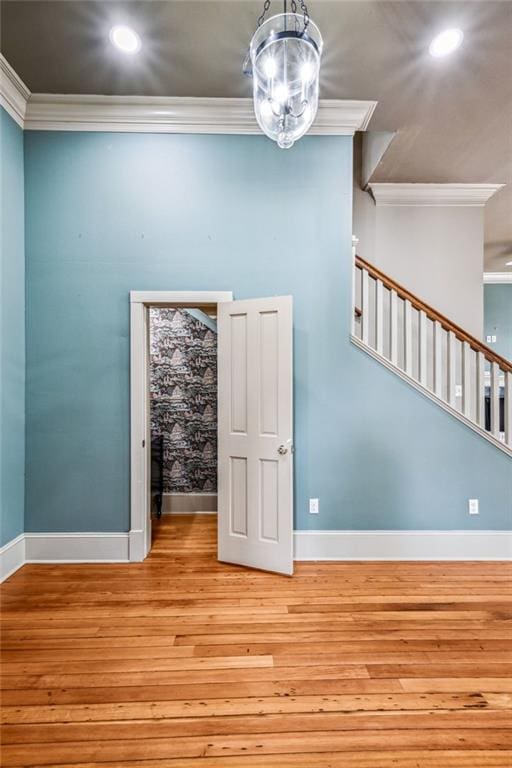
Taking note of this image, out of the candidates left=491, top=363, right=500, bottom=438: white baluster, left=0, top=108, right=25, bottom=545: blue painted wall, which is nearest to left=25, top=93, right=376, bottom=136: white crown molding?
left=0, top=108, right=25, bottom=545: blue painted wall

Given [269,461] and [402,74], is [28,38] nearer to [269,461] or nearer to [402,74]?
[402,74]

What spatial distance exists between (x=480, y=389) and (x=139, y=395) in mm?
2875

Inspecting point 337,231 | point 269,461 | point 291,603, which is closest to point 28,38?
point 337,231

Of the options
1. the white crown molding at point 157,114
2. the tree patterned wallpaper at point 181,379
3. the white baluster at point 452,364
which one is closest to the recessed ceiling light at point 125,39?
the white crown molding at point 157,114

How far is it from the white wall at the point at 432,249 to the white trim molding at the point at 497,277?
160 inches

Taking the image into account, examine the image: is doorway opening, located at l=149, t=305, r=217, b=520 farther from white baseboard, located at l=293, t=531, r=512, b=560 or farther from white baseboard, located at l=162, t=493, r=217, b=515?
white baseboard, located at l=293, t=531, r=512, b=560

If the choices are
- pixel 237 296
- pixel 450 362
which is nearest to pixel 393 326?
pixel 450 362

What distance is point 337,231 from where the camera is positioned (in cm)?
309

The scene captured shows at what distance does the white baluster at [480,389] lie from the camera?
10.4 feet

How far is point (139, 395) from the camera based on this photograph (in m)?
3.07

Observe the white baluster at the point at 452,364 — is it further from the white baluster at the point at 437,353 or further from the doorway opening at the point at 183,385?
the doorway opening at the point at 183,385

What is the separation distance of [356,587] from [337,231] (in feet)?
8.97

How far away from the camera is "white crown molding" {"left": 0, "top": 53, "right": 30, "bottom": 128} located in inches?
104

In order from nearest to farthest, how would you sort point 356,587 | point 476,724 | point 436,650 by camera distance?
point 476,724 → point 436,650 → point 356,587
